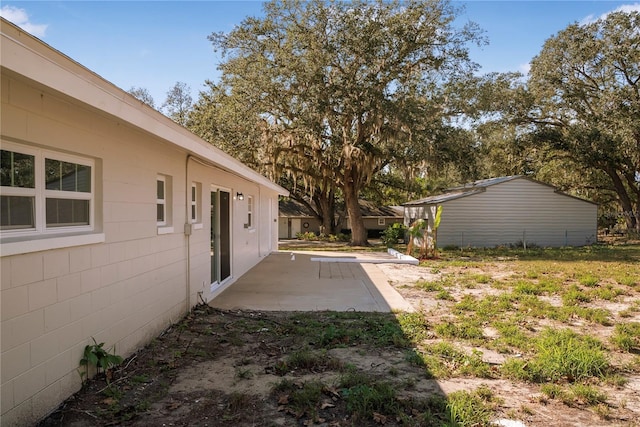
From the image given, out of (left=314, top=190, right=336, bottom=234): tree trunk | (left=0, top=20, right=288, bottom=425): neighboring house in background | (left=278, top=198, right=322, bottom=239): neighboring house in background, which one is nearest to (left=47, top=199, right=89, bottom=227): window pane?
(left=0, top=20, right=288, bottom=425): neighboring house in background

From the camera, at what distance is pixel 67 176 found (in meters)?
3.59

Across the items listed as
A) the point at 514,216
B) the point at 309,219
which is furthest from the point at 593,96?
the point at 309,219

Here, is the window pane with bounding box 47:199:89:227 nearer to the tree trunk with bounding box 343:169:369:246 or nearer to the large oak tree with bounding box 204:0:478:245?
the large oak tree with bounding box 204:0:478:245

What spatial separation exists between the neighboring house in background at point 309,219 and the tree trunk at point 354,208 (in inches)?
514

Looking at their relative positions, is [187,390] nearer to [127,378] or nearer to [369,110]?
[127,378]

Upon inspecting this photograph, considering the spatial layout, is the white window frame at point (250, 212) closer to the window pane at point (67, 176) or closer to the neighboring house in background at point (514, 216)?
the window pane at point (67, 176)

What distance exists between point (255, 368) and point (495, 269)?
33.6 feet

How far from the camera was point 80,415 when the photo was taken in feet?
10.6

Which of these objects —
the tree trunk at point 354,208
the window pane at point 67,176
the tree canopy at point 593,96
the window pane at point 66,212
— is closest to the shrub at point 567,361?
the window pane at point 66,212

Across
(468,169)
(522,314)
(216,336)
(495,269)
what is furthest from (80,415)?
(468,169)

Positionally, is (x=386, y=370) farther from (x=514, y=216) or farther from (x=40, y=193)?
(x=514, y=216)

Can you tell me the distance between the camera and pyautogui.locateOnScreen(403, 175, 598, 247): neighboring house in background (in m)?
21.0

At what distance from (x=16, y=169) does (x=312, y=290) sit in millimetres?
6458

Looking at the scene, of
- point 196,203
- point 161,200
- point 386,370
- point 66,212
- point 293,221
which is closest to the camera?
point 66,212
